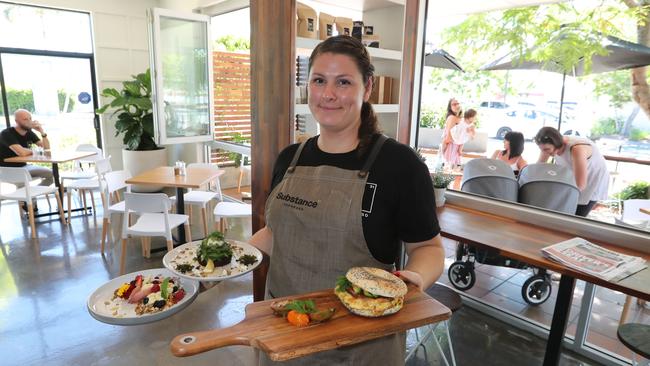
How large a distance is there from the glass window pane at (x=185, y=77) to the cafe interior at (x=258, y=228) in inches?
0.9

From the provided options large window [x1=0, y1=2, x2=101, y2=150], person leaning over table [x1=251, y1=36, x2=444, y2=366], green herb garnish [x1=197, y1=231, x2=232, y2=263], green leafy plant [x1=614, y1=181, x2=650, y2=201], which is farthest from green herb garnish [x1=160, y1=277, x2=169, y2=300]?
large window [x1=0, y1=2, x2=101, y2=150]

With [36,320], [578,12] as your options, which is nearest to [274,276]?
[36,320]

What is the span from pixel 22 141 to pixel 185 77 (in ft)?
7.25

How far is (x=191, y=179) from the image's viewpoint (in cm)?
385

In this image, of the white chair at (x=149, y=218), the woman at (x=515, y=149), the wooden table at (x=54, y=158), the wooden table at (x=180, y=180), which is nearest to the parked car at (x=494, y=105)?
the woman at (x=515, y=149)

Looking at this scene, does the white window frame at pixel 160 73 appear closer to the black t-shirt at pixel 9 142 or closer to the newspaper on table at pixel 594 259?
the black t-shirt at pixel 9 142

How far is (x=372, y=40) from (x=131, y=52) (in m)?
5.06

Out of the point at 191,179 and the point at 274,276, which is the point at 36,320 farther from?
the point at 274,276

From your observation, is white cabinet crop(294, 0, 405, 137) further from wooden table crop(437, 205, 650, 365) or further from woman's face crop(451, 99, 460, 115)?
woman's face crop(451, 99, 460, 115)

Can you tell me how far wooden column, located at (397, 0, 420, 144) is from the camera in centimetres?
298

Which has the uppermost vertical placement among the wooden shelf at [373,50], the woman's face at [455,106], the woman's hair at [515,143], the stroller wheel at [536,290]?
the wooden shelf at [373,50]

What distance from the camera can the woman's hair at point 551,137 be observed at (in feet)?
11.0

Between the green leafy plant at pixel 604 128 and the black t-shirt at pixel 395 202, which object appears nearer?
the black t-shirt at pixel 395 202

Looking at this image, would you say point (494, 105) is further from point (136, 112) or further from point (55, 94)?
A: point (55, 94)
